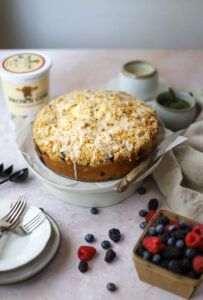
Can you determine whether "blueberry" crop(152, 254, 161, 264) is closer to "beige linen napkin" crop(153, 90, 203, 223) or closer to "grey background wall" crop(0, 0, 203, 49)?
"beige linen napkin" crop(153, 90, 203, 223)

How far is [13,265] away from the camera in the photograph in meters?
0.99

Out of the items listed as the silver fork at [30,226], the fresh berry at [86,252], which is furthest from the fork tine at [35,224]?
the fresh berry at [86,252]

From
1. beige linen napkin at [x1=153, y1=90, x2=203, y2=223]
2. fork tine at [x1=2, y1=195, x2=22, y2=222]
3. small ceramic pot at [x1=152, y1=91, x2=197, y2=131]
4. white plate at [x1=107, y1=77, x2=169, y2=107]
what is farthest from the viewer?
white plate at [x1=107, y1=77, x2=169, y2=107]

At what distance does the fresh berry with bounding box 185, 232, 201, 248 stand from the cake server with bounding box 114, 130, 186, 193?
261 millimetres

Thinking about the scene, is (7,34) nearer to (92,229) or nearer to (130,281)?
(92,229)

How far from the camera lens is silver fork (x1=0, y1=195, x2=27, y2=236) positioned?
1.08 m

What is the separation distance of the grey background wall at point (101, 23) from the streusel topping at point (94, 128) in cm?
155

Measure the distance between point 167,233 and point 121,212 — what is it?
275 millimetres

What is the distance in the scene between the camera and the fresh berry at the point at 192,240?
934mm

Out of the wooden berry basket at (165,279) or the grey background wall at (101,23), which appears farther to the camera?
the grey background wall at (101,23)

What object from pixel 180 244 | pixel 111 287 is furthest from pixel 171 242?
pixel 111 287

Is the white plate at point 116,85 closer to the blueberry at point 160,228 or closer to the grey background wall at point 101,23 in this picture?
the blueberry at point 160,228

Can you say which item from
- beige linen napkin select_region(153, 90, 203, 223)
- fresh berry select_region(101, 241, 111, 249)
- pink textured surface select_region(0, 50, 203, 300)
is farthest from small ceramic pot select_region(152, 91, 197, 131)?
fresh berry select_region(101, 241, 111, 249)

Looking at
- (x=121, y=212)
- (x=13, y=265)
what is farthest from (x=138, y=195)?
(x=13, y=265)
